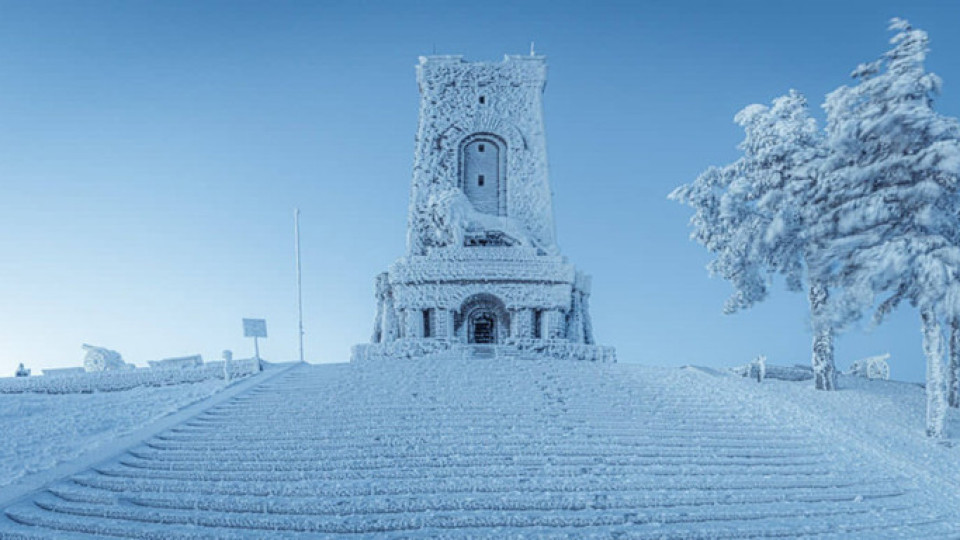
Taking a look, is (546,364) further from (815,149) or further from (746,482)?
(815,149)

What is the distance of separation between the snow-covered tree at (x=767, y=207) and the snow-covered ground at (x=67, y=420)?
561 inches

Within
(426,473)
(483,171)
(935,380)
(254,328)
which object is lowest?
(426,473)

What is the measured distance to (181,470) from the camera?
873 cm

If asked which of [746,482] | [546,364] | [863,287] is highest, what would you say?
[863,287]

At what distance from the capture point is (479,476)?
843 centimetres

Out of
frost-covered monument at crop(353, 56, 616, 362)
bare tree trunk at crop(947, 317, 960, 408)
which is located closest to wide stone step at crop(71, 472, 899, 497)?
frost-covered monument at crop(353, 56, 616, 362)

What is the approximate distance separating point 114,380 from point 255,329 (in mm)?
6013

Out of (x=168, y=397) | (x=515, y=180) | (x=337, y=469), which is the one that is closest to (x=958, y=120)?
(x=337, y=469)

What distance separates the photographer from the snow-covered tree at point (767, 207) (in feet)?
53.3

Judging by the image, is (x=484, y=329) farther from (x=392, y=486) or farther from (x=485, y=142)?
(x=392, y=486)

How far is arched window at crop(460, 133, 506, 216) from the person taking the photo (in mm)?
25969

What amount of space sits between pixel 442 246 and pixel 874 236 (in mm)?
14266

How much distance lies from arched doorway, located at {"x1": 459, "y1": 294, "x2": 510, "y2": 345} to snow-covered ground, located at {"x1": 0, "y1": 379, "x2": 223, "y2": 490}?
10233mm

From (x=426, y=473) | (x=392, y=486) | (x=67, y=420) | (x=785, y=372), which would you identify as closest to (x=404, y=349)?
(x=67, y=420)
